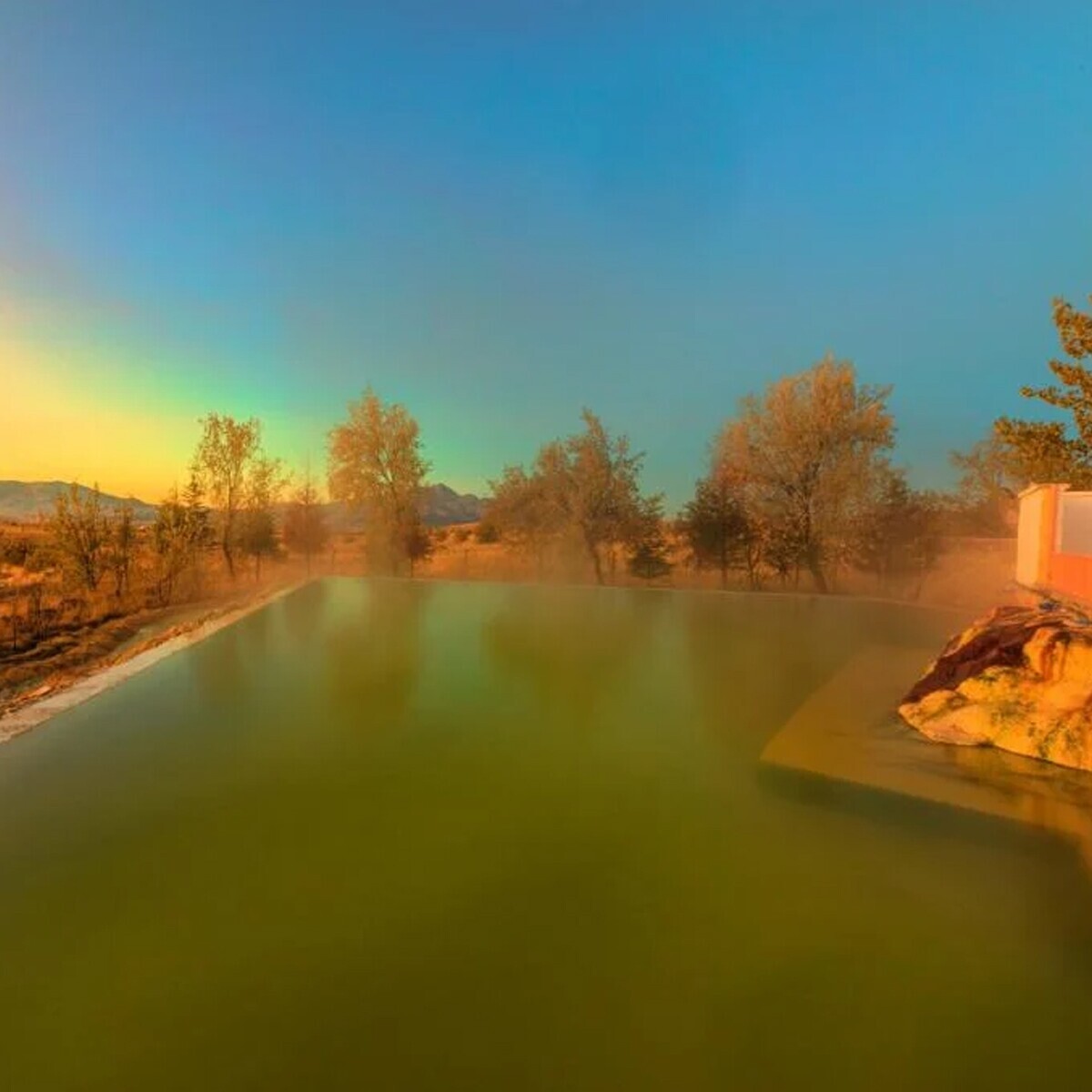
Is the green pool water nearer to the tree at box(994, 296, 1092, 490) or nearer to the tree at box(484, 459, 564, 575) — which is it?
the tree at box(994, 296, 1092, 490)

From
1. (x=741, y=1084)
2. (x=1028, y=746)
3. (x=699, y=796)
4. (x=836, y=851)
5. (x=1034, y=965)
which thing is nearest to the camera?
(x=741, y=1084)

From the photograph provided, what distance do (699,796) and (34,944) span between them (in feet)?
10.2

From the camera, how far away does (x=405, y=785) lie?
419cm

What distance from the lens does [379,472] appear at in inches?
860

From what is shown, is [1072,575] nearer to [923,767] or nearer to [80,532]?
[923,767]

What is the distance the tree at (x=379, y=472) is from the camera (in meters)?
21.4

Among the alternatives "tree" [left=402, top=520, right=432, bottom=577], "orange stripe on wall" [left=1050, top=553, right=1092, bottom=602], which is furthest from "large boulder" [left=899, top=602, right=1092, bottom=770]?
"tree" [left=402, top=520, right=432, bottom=577]

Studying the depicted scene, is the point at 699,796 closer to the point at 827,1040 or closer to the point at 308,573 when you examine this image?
the point at 827,1040

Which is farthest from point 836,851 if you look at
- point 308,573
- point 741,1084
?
point 308,573

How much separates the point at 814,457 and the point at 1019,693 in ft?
41.5

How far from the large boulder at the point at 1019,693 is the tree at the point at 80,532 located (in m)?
14.2

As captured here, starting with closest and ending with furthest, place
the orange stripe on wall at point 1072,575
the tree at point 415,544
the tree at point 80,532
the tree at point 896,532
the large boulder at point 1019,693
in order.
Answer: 1. the large boulder at point 1019,693
2. the orange stripe on wall at point 1072,575
3. the tree at point 80,532
4. the tree at point 896,532
5. the tree at point 415,544

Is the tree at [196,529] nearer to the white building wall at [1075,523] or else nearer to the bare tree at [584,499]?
the bare tree at [584,499]

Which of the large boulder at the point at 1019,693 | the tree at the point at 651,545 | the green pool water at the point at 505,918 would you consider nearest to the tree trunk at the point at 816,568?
the tree at the point at 651,545
